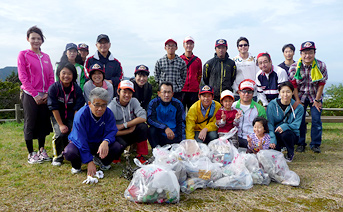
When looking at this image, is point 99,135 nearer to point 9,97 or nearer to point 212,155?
point 212,155

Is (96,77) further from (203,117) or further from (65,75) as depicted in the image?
(203,117)

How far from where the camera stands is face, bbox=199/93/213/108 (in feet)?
15.9

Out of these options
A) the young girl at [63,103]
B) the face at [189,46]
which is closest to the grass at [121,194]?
the young girl at [63,103]

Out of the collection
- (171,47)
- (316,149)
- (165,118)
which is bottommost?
(316,149)

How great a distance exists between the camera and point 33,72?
454cm

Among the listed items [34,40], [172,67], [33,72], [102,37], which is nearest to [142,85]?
[172,67]

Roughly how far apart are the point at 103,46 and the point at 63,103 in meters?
1.64

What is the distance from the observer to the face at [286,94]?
4820 mm

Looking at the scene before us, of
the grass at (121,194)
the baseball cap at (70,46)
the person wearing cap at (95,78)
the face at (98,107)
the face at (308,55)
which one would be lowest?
the grass at (121,194)

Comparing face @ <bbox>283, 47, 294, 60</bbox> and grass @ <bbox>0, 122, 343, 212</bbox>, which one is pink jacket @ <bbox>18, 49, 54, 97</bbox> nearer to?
grass @ <bbox>0, 122, 343, 212</bbox>

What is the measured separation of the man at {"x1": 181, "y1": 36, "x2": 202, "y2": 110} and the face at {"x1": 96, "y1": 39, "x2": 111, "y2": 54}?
186 cm

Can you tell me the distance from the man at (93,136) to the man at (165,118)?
0.88 m

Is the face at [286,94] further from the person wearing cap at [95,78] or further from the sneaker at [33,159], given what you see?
the sneaker at [33,159]

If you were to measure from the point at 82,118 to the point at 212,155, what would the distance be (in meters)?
2.11
